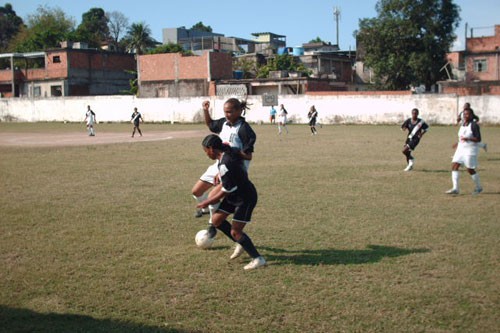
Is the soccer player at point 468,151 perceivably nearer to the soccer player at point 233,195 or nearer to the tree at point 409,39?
the soccer player at point 233,195

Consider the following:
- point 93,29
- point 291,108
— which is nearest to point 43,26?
point 93,29

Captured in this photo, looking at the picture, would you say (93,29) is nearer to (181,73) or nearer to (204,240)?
(181,73)

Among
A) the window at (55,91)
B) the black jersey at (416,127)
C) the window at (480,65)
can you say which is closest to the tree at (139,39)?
the window at (55,91)

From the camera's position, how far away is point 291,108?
1745 inches

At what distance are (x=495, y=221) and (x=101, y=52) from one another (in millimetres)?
64879

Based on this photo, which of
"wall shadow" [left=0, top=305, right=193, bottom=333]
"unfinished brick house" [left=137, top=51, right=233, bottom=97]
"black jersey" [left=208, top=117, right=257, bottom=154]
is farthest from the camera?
"unfinished brick house" [left=137, top=51, right=233, bottom=97]

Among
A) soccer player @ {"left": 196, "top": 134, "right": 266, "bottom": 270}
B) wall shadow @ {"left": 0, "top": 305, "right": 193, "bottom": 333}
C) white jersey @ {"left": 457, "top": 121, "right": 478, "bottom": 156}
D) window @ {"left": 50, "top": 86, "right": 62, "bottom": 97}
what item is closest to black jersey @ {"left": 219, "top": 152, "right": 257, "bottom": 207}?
soccer player @ {"left": 196, "top": 134, "right": 266, "bottom": 270}

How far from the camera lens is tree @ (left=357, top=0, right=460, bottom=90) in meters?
52.0

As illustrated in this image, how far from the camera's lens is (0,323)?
4965 millimetres

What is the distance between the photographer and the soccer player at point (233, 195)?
21.0 feet

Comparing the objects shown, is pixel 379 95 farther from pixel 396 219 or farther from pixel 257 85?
pixel 396 219

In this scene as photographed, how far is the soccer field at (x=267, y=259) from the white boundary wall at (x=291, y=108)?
2579 cm

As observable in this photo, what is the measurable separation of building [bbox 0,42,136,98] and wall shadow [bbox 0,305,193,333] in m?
62.9

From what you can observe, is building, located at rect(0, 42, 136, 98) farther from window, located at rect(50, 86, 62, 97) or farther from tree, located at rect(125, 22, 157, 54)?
tree, located at rect(125, 22, 157, 54)
